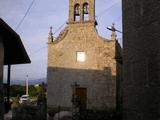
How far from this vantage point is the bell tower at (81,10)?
26.9m

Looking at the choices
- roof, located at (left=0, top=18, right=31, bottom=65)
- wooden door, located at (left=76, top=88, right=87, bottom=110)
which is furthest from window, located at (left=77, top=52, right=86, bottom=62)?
roof, located at (left=0, top=18, right=31, bottom=65)

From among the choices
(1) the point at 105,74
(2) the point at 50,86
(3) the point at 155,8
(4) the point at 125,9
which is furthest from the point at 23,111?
(3) the point at 155,8

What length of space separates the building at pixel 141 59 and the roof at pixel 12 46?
4.56 metres

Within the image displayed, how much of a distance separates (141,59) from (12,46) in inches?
210

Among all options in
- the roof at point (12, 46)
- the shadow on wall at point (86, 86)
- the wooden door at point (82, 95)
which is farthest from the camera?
the wooden door at point (82, 95)

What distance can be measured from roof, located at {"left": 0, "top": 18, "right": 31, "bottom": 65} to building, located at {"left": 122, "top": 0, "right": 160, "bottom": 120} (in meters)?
4.56

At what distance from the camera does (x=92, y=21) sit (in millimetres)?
26547

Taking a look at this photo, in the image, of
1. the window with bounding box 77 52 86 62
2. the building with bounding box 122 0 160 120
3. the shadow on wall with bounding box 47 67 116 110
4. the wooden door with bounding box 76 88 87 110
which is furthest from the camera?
the window with bounding box 77 52 86 62

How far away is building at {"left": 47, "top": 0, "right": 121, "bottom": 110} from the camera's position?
25327 mm

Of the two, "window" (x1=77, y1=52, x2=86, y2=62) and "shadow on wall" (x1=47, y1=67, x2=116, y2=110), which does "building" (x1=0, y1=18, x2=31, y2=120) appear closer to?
"shadow on wall" (x1=47, y1=67, x2=116, y2=110)

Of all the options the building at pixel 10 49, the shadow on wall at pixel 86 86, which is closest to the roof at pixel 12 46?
the building at pixel 10 49

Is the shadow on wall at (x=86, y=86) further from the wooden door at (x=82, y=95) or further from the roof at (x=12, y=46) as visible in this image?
the roof at (x=12, y=46)

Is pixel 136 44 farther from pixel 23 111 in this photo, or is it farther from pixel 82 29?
pixel 82 29

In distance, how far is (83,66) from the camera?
26.0 meters
